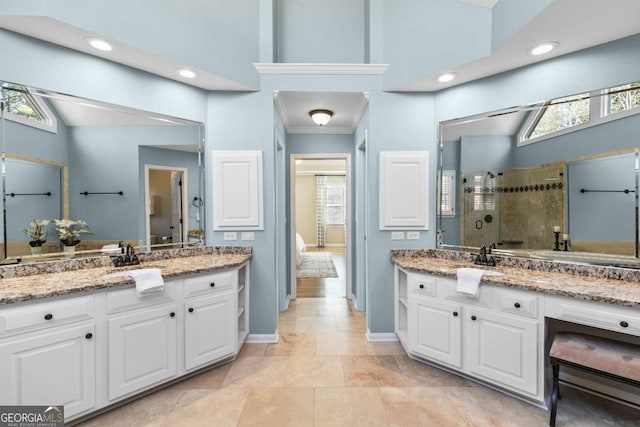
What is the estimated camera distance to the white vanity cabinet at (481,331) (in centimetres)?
192

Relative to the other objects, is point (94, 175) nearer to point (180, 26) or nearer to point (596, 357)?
point (180, 26)

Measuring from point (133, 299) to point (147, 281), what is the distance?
15cm

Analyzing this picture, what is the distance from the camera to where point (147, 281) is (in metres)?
1.99

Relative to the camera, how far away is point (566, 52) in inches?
85.1

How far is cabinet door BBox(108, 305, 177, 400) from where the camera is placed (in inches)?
74.8

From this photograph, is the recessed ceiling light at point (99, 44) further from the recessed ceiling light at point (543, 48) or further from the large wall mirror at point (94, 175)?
the recessed ceiling light at point (543, 48)

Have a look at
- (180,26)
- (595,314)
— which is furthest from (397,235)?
(180,26)

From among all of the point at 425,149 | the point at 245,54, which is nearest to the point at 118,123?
the point at 245,54

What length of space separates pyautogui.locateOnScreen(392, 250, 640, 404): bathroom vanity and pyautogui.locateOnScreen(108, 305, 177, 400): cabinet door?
78.6 inches

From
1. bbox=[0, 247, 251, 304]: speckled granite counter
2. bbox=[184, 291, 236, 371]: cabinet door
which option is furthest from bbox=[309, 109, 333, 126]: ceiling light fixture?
bbox=[184, 291, 236, 371]: cabinet door

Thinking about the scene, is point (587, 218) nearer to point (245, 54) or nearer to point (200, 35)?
point (245, 54)

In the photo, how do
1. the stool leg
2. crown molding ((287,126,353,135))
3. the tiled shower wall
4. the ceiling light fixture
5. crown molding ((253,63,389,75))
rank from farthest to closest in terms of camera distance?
crown molding ((287,126,353,135)) → the ceiling light fixture → crown molding ((253,63,389,75)) → the tiled shower wall → the stool leg

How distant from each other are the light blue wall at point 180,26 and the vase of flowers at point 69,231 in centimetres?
140
